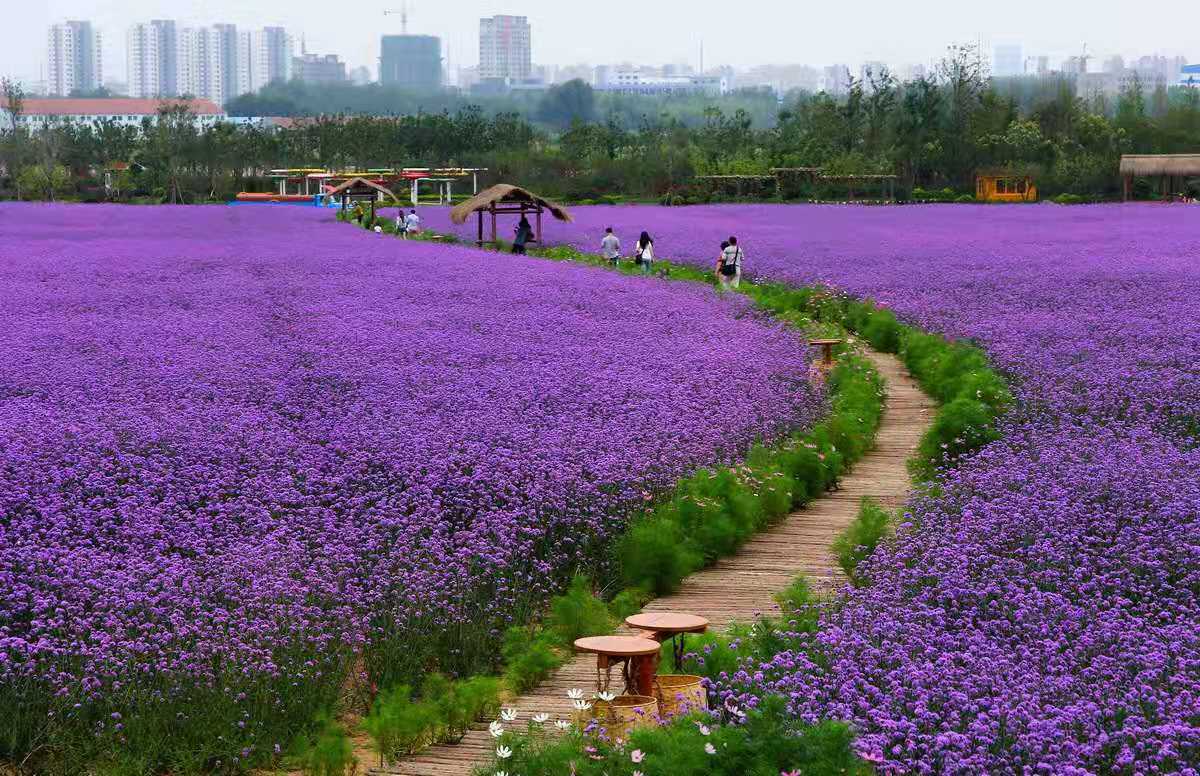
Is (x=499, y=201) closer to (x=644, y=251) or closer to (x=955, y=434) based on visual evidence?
(x=644, y=251)

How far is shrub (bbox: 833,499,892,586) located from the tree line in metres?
69.9

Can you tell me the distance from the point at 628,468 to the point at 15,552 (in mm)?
4460

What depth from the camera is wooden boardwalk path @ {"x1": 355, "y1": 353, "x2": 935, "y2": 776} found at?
23.4 ft

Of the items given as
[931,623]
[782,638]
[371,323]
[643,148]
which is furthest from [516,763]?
[643,148]

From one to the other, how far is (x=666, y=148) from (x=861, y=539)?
82711 millimetres

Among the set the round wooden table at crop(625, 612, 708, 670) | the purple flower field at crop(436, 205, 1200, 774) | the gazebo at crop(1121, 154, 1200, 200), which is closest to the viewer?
the purple flower field at crop(436, 205, 1200, 774)

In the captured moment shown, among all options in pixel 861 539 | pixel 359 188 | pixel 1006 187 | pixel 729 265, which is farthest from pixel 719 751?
pixel 1006 187

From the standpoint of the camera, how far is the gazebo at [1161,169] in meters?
77.2

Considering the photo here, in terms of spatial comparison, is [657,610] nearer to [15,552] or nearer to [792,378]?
[15,552]

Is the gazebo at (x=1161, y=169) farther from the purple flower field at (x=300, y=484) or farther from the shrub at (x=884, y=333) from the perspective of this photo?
the purple flower field at (x=300, y=484)

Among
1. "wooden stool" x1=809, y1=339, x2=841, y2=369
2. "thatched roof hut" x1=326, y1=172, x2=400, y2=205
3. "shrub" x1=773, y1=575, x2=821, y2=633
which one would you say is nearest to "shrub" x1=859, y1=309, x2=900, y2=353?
"wooden stool" x1=809, y1=339, x2=841, y2=369

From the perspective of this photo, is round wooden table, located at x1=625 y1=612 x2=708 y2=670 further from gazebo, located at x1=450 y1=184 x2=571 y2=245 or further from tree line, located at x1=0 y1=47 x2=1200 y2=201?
tree line, located at x1=0 y1=47 x2=1200 y2=201

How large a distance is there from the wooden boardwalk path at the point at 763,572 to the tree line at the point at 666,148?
2595 inches

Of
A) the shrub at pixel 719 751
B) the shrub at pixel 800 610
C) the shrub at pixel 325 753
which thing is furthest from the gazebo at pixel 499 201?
the shrub at pixel 719 751
